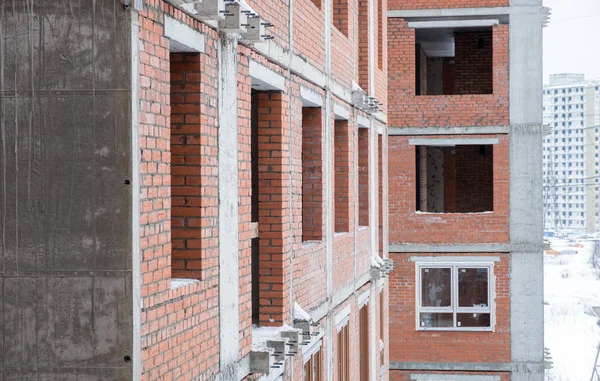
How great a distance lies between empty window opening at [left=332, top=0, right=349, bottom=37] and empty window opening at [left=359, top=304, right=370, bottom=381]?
13.9 feet

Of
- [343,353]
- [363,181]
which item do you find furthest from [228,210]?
[363,181]

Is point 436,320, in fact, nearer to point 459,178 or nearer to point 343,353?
point 459,178

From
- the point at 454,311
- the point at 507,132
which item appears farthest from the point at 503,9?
the point at 454,311

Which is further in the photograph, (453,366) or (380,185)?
(453,366)

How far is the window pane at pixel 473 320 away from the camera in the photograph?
2066 centimetres

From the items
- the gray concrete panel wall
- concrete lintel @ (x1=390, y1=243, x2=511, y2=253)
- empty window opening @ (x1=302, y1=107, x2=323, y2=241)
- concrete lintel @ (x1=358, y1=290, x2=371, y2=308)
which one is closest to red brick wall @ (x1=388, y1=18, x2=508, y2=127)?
concrete lintel @ (x1=390, y1=243, x2=511, y2=253)

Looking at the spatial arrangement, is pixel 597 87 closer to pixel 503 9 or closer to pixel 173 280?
pixel 503 9

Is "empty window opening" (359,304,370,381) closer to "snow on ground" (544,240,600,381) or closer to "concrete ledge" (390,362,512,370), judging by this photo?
"concrete ledge" (390,362,512,370)

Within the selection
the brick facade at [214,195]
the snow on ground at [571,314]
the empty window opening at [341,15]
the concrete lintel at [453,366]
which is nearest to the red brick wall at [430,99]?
the concrete lintel at [453,366]

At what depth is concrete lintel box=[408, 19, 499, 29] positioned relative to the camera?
2042 centimetres

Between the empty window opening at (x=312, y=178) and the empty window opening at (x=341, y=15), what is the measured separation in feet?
8.76

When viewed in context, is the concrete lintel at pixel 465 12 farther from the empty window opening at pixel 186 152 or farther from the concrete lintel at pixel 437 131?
the empty window opening at pixel 186 152

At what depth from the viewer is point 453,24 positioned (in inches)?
811

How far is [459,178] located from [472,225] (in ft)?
14.7
